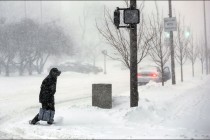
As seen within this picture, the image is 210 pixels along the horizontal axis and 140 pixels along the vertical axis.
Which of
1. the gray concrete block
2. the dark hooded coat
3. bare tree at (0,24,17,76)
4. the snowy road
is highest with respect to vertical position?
bare tree at (0,24,17,76)

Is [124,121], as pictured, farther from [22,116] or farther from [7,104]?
[7,104]

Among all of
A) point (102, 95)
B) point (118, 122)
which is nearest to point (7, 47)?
point (102, 95)

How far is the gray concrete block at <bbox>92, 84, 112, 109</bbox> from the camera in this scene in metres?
12.2

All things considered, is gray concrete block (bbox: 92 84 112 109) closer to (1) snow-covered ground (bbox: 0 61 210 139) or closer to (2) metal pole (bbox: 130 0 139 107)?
(1) snow-covered ground (bbox: 0 61 210 139)

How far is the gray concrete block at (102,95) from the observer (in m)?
12.2

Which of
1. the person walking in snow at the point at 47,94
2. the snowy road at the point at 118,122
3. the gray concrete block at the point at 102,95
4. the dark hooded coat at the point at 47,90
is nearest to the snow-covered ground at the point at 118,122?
the snowy road at the point at 118,122

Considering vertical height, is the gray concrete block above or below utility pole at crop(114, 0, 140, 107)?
below

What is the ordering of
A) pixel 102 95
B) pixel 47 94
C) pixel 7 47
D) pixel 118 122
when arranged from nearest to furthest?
pixel 47 94 → pixel 118 122 → pixel 102 95 → pixel 7 47

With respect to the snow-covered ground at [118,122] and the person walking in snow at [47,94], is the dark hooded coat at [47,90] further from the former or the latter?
the snow-covered ground at [118,122]

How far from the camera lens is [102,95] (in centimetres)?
1229

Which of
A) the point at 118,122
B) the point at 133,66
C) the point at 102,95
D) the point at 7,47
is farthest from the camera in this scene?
the point at 7,47

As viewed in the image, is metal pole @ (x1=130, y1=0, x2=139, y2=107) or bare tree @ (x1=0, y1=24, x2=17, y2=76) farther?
bare tree @ (x1=0, y1=24, x2=17, y2=76)

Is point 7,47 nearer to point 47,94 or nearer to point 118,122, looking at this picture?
point 47,94

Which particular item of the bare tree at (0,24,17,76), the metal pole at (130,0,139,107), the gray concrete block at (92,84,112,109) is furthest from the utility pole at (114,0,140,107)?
the bare tree at (0,24,17,76)
